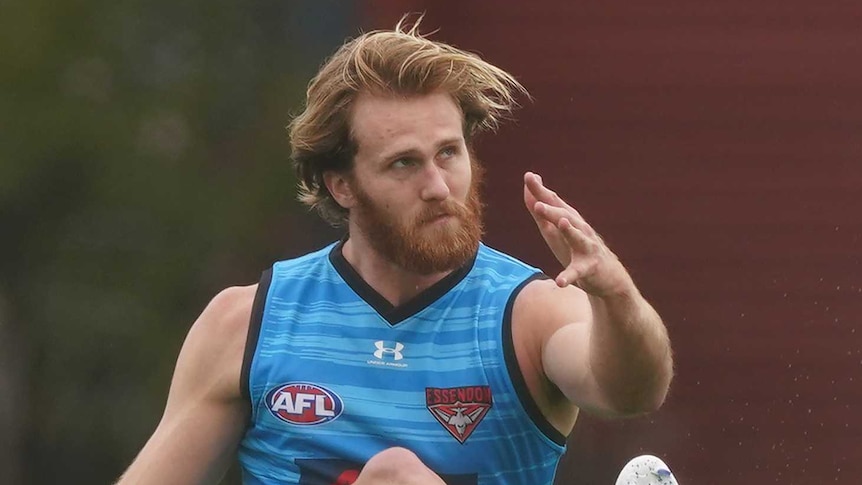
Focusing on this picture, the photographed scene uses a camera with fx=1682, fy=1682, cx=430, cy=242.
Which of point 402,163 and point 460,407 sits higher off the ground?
point 402,163

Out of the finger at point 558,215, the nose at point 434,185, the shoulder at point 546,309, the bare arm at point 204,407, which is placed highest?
the nose at point 434,185

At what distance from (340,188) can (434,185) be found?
38cm

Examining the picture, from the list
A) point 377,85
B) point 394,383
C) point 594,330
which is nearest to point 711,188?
point 377,85

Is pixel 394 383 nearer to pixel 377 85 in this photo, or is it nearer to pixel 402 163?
pixel 402 163

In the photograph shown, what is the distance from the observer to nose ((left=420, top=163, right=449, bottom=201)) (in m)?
3.30

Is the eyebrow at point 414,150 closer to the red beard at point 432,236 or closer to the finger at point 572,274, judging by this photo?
the red beard at point 432,236

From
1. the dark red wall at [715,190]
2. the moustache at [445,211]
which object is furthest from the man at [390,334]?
the dark red wall at [715,190]

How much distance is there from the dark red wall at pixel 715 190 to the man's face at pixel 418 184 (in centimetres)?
257

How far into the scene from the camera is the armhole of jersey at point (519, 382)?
3.28 metres

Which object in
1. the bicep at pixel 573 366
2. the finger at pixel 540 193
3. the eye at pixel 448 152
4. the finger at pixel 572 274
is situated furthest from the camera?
the eye at pixel 448 152

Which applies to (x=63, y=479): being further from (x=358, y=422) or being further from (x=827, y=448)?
(x=358, y=422)

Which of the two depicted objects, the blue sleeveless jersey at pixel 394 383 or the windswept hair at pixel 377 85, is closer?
the blue sleeveless jersey at pixel 394 383

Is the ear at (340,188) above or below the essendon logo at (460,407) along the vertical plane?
above

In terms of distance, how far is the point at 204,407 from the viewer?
353cm
